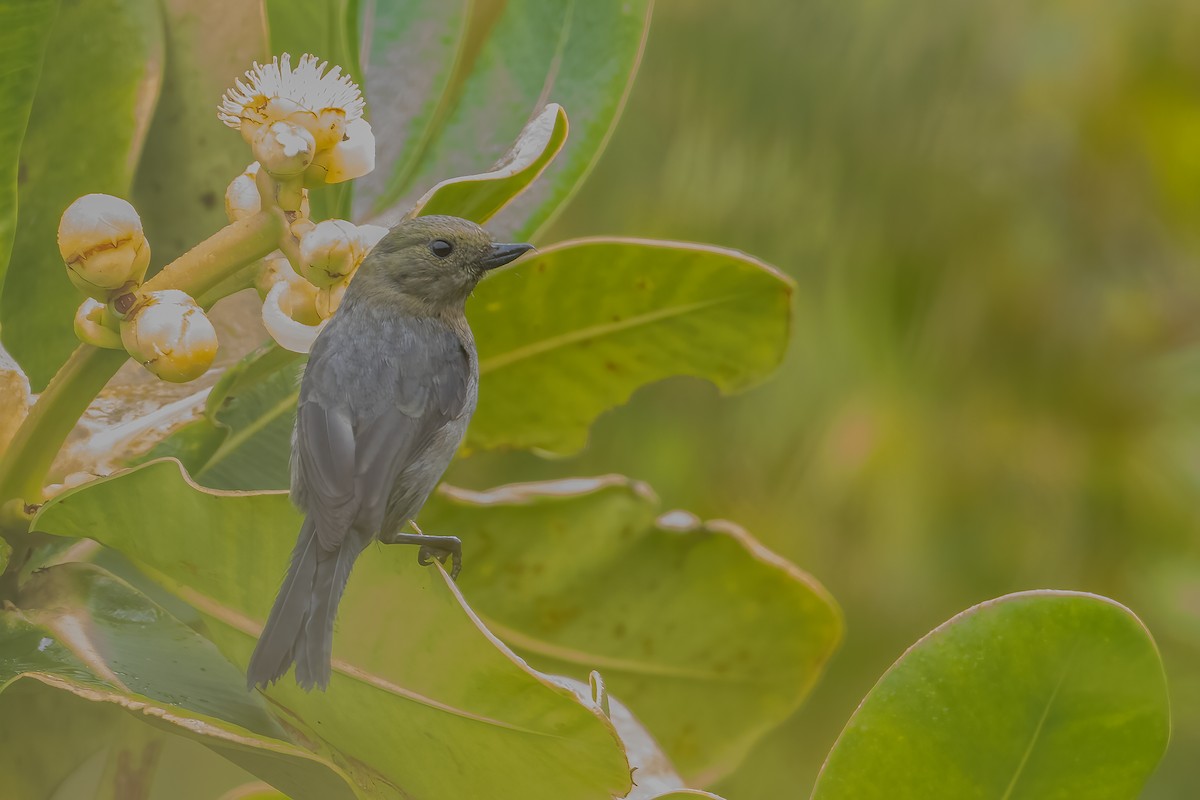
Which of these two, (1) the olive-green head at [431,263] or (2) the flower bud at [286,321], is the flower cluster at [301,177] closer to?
(2) the flower bud at [286,321]

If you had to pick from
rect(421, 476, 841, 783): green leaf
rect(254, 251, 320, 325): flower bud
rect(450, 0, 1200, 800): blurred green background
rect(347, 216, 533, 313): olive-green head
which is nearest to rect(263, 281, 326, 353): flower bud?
rect(254, 251, 320, 325): flower bud

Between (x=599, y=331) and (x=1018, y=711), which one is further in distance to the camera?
(x=599, y=331)

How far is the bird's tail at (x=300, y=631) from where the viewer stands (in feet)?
1.80

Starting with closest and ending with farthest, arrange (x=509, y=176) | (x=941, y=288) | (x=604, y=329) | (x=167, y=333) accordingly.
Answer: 1. (x=167, y=333)
2. (x=509, y=176)
3. (x=604, y=329)
4. (x=941, y=288)

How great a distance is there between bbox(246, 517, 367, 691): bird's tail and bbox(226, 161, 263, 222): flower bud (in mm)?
158

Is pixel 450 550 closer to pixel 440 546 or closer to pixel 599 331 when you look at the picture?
pixel 440 546

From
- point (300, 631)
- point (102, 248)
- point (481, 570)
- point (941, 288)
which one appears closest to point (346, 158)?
point (102, 248)

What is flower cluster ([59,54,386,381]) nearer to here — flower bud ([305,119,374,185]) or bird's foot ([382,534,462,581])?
flower bud ([305,119,374,185])

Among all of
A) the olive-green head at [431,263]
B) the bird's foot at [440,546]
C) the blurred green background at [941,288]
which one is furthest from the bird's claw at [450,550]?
the blurred green background at [941,288]

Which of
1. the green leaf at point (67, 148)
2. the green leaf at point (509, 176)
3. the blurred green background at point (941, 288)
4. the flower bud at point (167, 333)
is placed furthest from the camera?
the blurred green background at point (941, 288)

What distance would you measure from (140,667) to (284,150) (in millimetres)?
265

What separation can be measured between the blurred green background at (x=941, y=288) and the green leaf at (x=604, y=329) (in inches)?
60.4

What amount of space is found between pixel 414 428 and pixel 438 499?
77 millimetres

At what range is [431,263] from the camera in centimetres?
84
